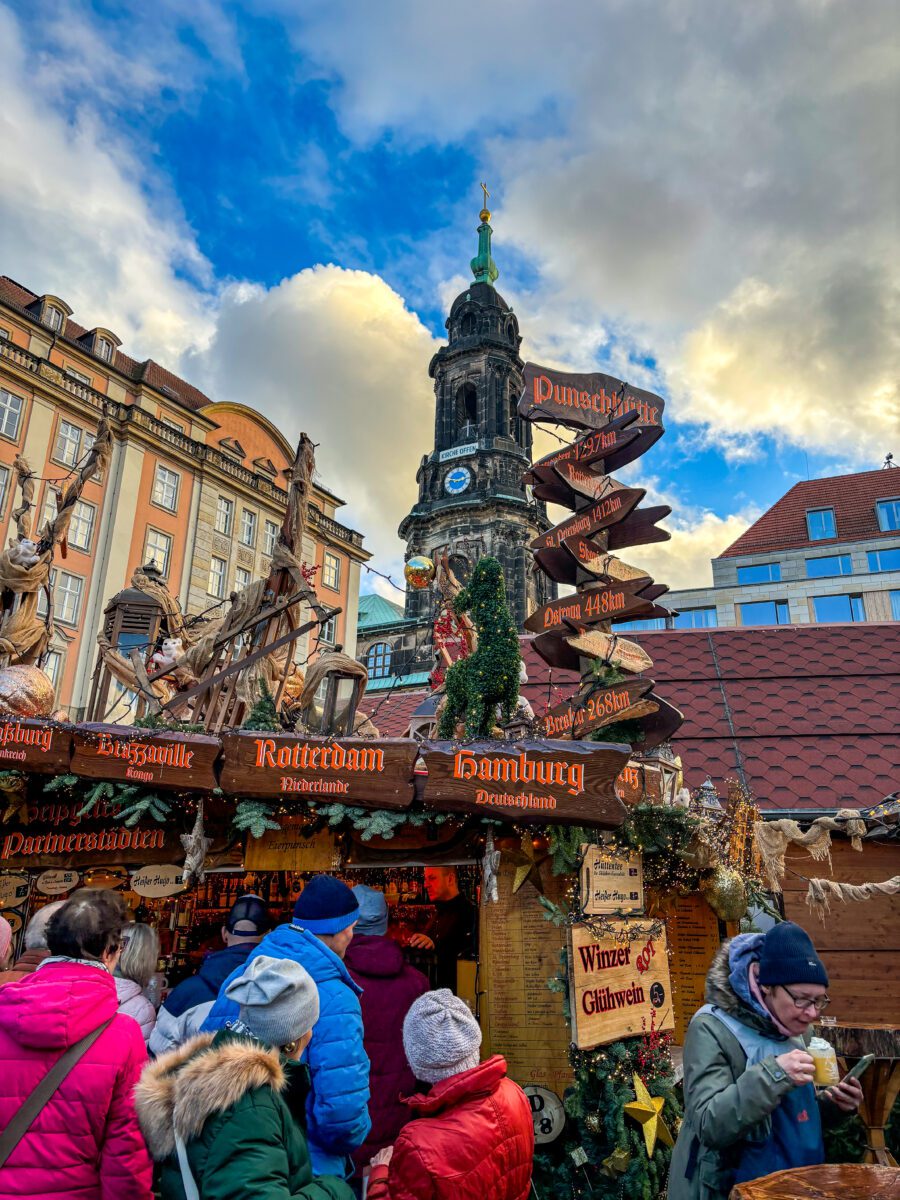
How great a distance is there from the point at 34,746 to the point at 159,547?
22.7m

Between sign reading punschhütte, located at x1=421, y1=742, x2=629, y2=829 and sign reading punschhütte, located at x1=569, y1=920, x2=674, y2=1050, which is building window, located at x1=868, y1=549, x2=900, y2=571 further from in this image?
sign reading punschhütte, located at x1=421, y1=742, x2=629, y2=829

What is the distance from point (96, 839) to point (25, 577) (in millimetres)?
3377

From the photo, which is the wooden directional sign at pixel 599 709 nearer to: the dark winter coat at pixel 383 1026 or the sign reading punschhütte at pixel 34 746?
the dark winter coat at pixel 383 1026

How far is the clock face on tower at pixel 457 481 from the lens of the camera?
44094mm

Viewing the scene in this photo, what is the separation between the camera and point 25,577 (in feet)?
28.6

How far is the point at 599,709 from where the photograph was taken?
723 cm

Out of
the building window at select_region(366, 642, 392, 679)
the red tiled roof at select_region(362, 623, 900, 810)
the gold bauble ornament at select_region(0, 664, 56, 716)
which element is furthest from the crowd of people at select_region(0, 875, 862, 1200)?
the building window at select_region(366, 642, 392, 679)

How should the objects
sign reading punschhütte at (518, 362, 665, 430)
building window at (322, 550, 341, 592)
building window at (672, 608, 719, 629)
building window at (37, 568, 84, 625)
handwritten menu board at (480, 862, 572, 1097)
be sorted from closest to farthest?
handwritten menu board at (480, 862, 572, 1097) < sign reading punschhütte at (518, 362, 665, 430) < building window at (37, 568, 84, 625) < building window at (322, 550, 341, 592) < building window at (672, 608, 719, 629)

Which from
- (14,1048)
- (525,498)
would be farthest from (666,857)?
(525,498)

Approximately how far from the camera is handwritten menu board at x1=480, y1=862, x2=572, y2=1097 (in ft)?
18.8

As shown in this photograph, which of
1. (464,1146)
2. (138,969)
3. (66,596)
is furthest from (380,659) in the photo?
(464,1146)

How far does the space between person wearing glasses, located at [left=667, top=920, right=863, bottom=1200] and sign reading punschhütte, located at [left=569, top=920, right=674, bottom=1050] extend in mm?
2661

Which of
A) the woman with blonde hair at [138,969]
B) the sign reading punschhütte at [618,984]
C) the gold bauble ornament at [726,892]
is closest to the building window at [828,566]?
the gold bauble ornament at [726,892]

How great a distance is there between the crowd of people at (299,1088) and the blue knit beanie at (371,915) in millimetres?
1207
